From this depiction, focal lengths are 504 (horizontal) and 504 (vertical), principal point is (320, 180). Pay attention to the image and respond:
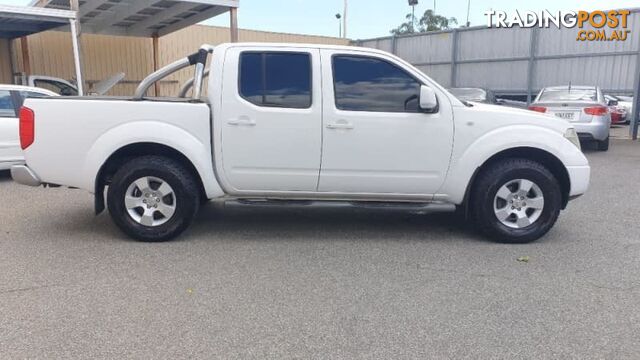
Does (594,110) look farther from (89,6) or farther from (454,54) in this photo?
(89,6)

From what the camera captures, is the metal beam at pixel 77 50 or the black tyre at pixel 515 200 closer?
the black tyre at pixel 515 200

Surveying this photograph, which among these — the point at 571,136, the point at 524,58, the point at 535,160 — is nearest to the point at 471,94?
the point at 524,58

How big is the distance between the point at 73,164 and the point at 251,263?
202cm

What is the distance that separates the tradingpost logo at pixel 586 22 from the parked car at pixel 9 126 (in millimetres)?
16209

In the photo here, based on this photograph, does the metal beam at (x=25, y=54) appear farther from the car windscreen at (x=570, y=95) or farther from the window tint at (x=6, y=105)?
the car windscreen at (x=570, y=95)

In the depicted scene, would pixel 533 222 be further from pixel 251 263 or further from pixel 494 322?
pixel 251 263

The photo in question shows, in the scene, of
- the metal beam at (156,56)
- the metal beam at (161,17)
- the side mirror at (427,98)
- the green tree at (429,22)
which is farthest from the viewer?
the green tree at (429,22)

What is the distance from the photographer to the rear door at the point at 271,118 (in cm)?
482

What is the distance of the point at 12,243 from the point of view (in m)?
4.86

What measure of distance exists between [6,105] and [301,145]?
561 cm

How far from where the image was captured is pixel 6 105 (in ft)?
25.7

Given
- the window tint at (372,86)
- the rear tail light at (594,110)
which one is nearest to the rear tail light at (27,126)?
the window tint at (372,86)

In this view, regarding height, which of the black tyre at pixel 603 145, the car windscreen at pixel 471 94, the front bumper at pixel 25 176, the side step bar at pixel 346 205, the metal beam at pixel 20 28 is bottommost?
the black tyre at pixel 603 145

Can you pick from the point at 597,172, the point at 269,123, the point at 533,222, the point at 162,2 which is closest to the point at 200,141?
the point at 269,123
